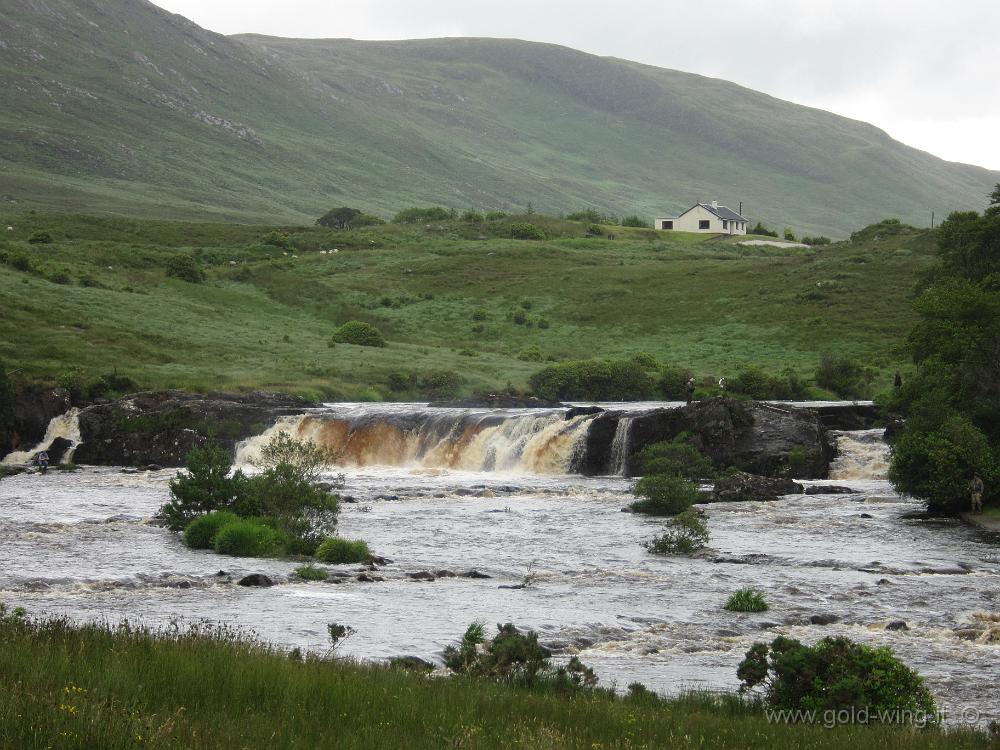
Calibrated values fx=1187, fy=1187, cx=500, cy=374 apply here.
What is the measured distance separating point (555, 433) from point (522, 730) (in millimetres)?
43347

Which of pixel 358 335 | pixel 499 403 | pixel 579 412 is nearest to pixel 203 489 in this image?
pixel 579 412

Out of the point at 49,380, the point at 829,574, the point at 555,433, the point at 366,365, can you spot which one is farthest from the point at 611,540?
the point at 366,365

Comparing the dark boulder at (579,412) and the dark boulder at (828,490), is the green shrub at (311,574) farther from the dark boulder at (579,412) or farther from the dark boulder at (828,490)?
the dark boulder at (579,412)

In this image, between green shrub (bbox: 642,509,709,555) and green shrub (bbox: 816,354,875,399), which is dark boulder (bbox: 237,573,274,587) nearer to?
green shrub (bbox: 642,509,709,555)

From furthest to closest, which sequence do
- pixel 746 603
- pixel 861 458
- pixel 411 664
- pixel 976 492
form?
pixel 861 458 → pixel 976 492 → pixel 746 603 → pixel 411 664

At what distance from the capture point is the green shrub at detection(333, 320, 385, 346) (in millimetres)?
92375

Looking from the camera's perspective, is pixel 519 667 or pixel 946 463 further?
pixel 946 463

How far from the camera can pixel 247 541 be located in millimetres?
30438

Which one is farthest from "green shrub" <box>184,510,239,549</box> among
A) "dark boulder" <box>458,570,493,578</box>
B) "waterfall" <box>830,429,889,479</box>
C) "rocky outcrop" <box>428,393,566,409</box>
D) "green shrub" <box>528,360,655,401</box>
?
"green shrub" <box>528,360,655,401</box>

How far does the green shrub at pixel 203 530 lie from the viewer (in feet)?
102

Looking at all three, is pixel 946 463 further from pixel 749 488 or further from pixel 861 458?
pixel 861 458

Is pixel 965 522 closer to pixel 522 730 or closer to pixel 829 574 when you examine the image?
pixel 829 574

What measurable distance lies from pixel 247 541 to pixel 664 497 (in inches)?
590

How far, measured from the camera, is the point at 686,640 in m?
21.0
